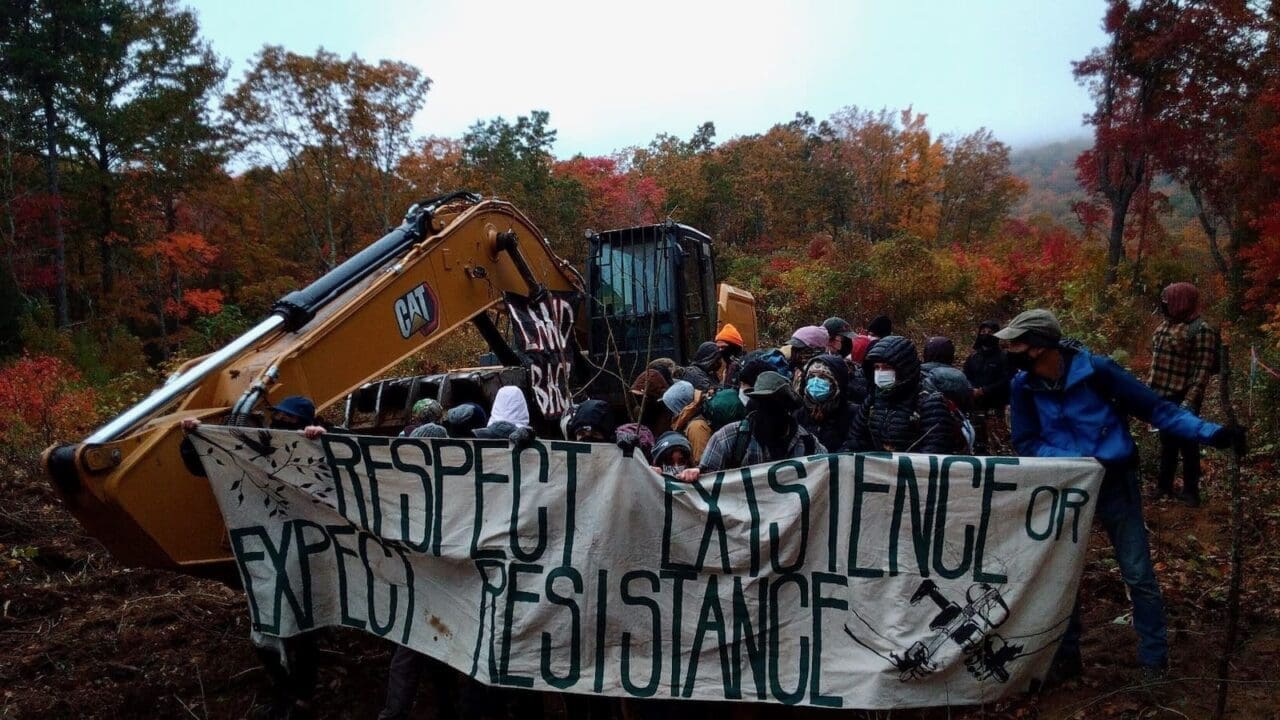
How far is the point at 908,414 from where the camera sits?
15.3 feet

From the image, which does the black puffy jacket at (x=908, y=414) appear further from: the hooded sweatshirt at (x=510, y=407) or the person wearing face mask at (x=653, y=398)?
the hooded sweatshirt at (x=510, y=407)

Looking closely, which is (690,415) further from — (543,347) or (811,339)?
(543,347)

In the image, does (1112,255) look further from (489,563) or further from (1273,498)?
(489,563)

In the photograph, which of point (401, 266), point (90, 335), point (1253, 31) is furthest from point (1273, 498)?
point (90, 335)

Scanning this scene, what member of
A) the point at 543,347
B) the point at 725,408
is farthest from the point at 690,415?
the point at 543,347

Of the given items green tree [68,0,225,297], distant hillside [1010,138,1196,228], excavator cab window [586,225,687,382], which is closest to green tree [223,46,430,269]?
green tree [68,0,225,297]

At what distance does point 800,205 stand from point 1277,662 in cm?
4011

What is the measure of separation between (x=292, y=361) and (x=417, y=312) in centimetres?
115

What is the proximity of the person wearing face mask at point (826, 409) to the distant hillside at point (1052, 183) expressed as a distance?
40428mm

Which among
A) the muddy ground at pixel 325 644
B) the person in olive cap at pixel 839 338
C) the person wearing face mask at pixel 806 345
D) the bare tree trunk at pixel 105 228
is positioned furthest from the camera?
the bare tree trunk at pixel 105 228

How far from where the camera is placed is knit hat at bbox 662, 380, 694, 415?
5.86 meters

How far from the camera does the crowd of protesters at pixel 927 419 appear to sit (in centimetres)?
407

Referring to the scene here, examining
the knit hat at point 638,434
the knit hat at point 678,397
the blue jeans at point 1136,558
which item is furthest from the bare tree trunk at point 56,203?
the blue jeans at point 1136,558

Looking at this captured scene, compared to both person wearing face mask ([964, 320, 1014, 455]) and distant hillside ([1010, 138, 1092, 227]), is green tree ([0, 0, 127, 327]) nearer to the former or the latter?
person wearing face mask ([964, 320, 1014, 455])
